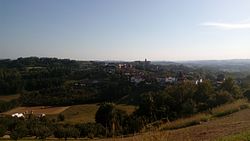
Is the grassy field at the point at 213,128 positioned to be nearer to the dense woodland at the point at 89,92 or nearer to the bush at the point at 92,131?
the bush at the point at 92,131

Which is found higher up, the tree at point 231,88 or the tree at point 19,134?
the tree at point 231,88

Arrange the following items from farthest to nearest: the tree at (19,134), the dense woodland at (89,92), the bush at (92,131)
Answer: the dense woodland at (89,92)
the tree at (19,134)
the bush at (92,131)

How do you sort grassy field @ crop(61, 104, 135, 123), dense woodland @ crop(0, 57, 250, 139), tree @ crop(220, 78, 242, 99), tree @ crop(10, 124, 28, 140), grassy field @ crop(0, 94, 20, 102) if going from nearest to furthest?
tree @ crop(10, 124, 28, 140), dense woodland @ crop(0, 57, 250, 139), tree @ crop(220, 78, 242, 99), grassy field @ crop(61, 104, 135, 123), grassy field @ crop(0, 94, 20, 102)

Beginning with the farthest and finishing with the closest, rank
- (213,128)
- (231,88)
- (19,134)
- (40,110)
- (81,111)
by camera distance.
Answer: (40,110) < (81,111) < (231,88) < (19,134) < (213,128)

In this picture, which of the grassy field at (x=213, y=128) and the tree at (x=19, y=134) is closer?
the grassy field at (x=213, y=128)

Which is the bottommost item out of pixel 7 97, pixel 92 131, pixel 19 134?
pixel 7 97

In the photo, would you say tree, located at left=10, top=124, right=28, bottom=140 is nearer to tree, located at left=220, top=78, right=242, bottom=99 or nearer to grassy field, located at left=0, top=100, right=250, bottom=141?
grassy field, located at left=0, top=100, right=250, bottom=141

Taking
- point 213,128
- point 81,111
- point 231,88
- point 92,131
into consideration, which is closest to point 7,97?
point 81,111

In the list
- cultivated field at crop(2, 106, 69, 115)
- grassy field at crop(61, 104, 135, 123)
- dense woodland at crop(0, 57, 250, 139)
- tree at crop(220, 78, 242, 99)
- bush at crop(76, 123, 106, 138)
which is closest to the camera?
bush at crop(76, 123, 106, 138)

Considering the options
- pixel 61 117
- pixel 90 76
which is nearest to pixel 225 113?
pixel 61 117

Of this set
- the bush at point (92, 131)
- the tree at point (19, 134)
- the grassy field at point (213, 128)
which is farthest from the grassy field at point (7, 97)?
the grassy field at point (213, 128)

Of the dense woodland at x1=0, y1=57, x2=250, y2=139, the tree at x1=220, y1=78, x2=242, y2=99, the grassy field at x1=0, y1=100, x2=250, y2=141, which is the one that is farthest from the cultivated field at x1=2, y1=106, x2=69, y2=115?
the grassy field at x1=0, y1=100, x2=250, y2=141

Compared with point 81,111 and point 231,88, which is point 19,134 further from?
point 81,111

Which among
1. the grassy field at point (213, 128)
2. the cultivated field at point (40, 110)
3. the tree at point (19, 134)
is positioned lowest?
the cultivated field at point (40, 110)
